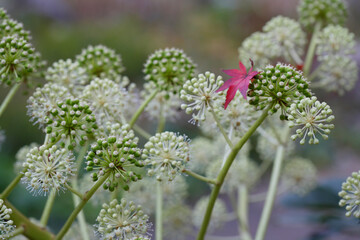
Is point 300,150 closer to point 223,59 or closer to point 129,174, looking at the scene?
point 223,59

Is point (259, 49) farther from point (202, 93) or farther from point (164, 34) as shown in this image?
point (164, 34)

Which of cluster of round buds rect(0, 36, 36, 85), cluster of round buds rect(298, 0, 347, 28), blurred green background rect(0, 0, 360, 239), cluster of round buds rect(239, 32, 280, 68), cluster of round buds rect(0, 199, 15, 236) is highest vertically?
blurred green background rect(0, 0, 360, 239)

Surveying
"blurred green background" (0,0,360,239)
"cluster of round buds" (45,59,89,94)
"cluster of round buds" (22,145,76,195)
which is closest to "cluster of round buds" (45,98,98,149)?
"cluster of round buds" (22,145,76,195)

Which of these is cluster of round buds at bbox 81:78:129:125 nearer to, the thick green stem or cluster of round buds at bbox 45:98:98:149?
cluster of round buds at bbox 45:98:98:149

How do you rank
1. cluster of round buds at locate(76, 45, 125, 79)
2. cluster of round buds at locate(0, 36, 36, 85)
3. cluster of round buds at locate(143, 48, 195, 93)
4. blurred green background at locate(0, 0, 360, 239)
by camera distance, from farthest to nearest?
blurred green background at locate(0, 0, 360, 239)
cluster of round buds at locate(76, 45, 125, 79)
cluster of round buds at locate(143, 48, 195, 93)
cluster of round buds at locate(0, 36, 36, 85)

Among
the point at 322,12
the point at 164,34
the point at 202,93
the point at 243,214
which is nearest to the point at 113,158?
the point at 202,93

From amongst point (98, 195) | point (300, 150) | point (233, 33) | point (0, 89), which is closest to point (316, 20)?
point (98, 195)
